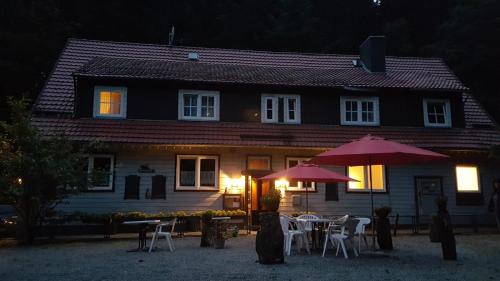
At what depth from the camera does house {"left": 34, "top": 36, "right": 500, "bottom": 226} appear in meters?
16.4

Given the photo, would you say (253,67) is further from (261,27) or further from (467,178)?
(261,27)

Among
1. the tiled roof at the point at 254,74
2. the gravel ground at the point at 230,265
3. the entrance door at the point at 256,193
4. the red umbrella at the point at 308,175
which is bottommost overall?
the gravel ground at the point at 230,265

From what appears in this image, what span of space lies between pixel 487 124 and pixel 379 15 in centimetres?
Answer: 2486

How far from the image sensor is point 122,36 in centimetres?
3725

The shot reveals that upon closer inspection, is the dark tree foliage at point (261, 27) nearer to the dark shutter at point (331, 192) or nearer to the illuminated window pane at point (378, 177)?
the illuminated window pane at point (378, 177)

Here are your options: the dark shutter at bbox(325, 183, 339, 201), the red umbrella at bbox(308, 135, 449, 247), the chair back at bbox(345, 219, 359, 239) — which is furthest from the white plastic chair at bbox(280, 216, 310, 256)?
the dark shutter at bbox(325, 183, 339, 201)

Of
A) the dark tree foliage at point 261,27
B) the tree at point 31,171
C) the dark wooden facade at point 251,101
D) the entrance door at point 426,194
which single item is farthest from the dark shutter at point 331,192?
the dark tree foliage at point 261,27

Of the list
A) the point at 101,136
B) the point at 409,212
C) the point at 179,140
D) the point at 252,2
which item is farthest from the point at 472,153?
the point at 252,2

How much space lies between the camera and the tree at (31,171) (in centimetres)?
1227

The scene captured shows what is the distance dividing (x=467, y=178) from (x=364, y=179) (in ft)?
14.4

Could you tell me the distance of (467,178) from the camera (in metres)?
18.1

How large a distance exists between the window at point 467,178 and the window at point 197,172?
9.97m

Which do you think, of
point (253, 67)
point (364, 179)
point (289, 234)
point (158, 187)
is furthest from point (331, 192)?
point (253, 67)

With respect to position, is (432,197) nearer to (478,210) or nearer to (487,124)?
(478,210)
